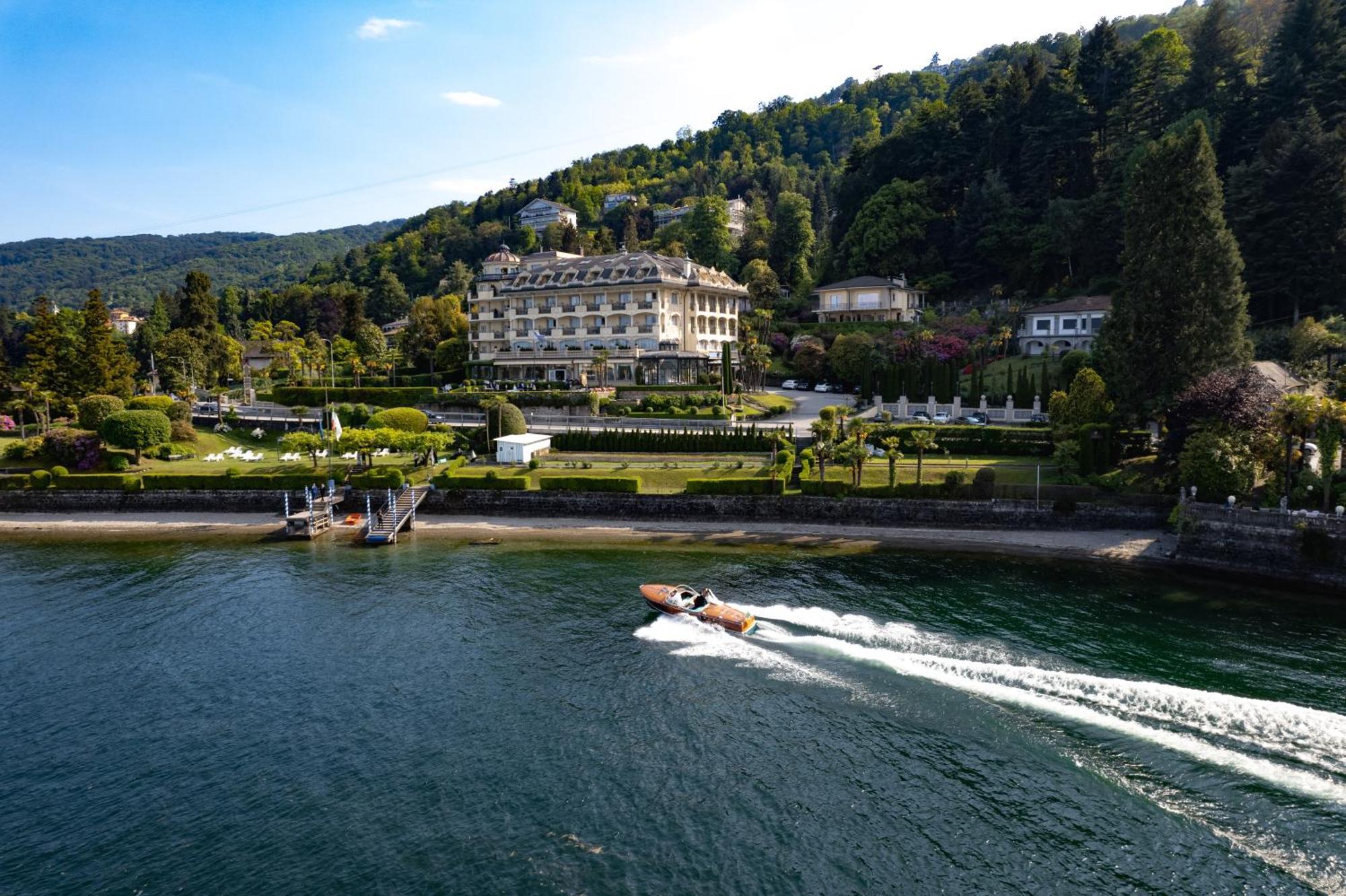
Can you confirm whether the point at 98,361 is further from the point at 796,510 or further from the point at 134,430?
the point at 796,510

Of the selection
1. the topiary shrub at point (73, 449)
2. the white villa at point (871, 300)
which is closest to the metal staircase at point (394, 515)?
the topiary shrub at point (73, 449)

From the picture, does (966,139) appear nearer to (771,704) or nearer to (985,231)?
(985,231)

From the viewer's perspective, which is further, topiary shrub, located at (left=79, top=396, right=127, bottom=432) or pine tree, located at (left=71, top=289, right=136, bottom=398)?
pine tree, located at (left=71, top=289, right=136, bottom=398)

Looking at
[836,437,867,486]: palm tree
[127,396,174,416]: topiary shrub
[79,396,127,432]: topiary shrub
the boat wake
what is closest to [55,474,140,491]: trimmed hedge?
[79,396,127,432]: topiary shrub

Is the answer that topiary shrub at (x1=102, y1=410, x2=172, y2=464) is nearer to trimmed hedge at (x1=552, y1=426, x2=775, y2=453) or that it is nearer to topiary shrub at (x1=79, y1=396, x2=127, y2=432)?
topiary shrub at (x1=79, y1=396, x2=127, y2=432)

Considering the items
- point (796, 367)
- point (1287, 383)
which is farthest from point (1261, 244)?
point (796, 367)

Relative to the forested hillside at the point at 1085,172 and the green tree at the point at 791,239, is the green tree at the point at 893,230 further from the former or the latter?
the green tree at the point at 791,239
